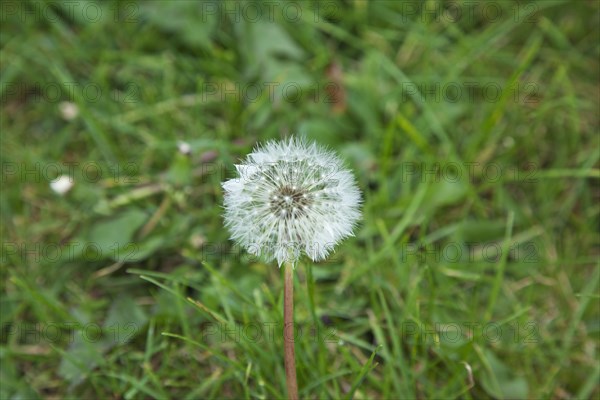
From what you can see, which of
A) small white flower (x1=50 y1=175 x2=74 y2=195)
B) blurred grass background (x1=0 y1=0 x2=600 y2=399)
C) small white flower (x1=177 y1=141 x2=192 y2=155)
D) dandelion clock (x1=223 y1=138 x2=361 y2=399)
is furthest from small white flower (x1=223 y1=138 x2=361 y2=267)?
small white flower (x1=50 y1=175 x2=74 y2=195)

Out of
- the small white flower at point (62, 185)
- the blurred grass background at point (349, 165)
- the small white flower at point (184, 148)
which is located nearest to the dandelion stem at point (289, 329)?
the blurred grass background at point (349, 165)

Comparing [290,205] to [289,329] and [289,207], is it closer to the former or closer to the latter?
[289,207]

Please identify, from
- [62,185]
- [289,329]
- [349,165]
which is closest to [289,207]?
[289,329]

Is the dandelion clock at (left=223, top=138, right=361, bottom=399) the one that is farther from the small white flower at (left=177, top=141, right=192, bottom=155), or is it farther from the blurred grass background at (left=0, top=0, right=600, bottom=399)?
the small white flower at (left=177, top=141, right=192, bottom=155)

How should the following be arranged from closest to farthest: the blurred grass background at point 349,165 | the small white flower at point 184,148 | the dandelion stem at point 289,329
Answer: the dandelion stem at point 289,329, the blurred grass background at point 349,165, the small white flower at point 184,148

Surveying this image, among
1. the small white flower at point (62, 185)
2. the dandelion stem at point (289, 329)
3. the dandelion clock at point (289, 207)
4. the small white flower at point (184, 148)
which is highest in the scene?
the small white flower at point (184, 148)

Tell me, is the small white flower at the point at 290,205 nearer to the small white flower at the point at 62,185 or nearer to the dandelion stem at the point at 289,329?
the dandelion stem at the point at 289,329
